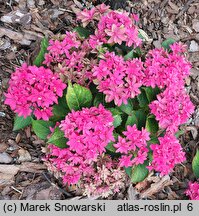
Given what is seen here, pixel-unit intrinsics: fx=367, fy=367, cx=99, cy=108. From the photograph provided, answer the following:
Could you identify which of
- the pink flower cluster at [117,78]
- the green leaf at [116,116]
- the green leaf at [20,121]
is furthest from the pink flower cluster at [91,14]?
the green leaf at [20,121]

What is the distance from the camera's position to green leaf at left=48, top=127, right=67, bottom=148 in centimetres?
220

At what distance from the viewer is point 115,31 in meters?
2.27

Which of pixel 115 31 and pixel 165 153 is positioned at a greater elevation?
pixel 115 31

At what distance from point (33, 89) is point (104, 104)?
49 cm

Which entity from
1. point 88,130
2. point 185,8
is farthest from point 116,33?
point 185,8

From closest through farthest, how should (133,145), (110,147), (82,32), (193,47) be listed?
(133,145) → (110,147) → (82,32) → (193,47)

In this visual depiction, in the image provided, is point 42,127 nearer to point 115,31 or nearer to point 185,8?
point 115,31

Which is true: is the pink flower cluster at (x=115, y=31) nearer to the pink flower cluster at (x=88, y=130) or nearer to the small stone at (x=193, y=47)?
the pink flower cluster at (x=88, y=130)

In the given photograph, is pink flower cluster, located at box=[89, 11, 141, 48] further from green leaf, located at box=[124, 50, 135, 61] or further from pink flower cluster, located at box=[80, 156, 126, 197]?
pink flower cluster, located at box=[80, 156, 126, 197]

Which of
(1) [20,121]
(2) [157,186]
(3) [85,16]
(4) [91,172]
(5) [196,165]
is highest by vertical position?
(3) [85,16]

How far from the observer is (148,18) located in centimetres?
324

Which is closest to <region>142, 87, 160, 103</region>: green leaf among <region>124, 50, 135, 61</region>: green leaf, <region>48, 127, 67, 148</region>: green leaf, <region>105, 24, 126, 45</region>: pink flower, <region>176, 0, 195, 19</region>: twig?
<region>124, 50, 135, 61</region>: green leaf

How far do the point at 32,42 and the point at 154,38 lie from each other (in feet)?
3.43

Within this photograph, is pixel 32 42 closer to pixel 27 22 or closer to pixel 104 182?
pixel 27 22
